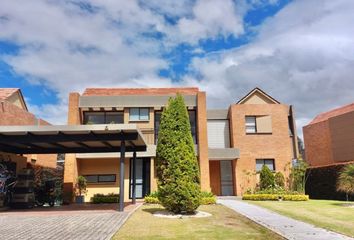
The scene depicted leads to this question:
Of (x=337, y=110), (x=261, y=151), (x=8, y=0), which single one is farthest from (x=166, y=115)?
A: (x=337, y=110)

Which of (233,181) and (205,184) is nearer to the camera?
(205,184)

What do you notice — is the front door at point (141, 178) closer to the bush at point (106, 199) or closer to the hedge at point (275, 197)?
the bush at point (106, 199)

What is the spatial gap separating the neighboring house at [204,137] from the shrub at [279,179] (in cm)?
111

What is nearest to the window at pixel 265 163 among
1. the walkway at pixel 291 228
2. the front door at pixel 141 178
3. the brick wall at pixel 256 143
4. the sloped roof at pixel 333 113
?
the brick wall at pixel 256 143

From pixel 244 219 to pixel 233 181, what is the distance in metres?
14.3

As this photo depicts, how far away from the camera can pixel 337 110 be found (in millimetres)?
34094

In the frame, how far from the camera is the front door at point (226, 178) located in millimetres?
27875

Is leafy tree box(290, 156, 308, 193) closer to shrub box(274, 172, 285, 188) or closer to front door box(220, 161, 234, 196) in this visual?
shrub box(274, 172, 285, 188)

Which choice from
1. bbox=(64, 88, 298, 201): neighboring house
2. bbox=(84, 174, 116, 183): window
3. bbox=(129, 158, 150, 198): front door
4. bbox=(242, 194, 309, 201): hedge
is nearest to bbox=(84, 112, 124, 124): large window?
bbox=(64, 88, 298, 201): neighboring house

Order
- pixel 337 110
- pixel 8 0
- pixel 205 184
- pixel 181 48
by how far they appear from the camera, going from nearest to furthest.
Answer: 1. pixel 8 0
2. pixel 181 48
3. pixel 205 184
4. pixel 337 110

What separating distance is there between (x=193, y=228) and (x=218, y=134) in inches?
695

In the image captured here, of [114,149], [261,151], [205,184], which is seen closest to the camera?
[114,149]

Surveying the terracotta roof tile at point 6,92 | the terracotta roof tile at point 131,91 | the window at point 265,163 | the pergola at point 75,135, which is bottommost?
the window at point 265,163

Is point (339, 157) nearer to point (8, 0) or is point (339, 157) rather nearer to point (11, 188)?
point (11, 188)
